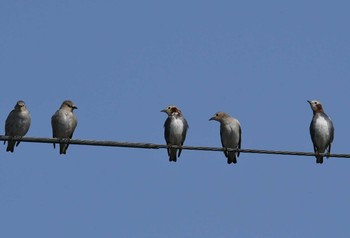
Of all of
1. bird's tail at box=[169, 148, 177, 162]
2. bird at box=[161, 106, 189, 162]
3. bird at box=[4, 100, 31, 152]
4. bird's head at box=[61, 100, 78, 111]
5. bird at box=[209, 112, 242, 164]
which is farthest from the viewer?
bird at box=[209, 112, 242, 164]

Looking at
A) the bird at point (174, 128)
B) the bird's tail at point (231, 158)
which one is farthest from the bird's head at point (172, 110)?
the bird's tail at point (231, 158)

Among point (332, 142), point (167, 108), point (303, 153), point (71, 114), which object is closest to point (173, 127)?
point (167, 108)

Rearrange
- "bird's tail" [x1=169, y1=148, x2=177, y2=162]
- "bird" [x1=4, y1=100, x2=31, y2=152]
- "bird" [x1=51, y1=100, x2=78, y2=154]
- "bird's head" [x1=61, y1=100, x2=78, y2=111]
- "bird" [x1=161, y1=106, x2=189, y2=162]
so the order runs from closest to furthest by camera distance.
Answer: "bird" [x1=51, y1=100, x2=78, y2=154] < "bird" [x1=4, y1=100, x2=31, y2=152] < "bird's head" [x1=61, y1=100, x2=78, y2=111] < "bird" [x1=161, y1=106, x2=189, y2=162] < "bird's tail" [x1=169, y1=148, x2=177, y2=162]

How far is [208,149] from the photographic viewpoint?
12.8 m

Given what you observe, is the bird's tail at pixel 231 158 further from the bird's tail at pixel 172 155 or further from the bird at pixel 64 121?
the bird at pixel 64 121

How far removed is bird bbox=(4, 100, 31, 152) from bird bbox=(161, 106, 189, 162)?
315cm

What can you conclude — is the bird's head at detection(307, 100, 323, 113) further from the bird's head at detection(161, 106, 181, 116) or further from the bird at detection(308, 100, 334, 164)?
the bird's head at detection(161, 106, 181, 116)

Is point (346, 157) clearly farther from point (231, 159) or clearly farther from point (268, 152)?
point (231, 159)

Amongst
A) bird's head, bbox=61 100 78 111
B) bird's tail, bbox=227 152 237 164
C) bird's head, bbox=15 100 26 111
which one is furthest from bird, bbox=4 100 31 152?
bird's tail, bbox=227 152 237 164

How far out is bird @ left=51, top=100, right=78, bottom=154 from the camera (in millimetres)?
20484

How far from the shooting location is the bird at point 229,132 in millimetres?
21625

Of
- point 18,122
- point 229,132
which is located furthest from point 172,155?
point 18,122

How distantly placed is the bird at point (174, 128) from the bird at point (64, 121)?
2113 mm

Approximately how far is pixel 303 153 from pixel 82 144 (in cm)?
324
